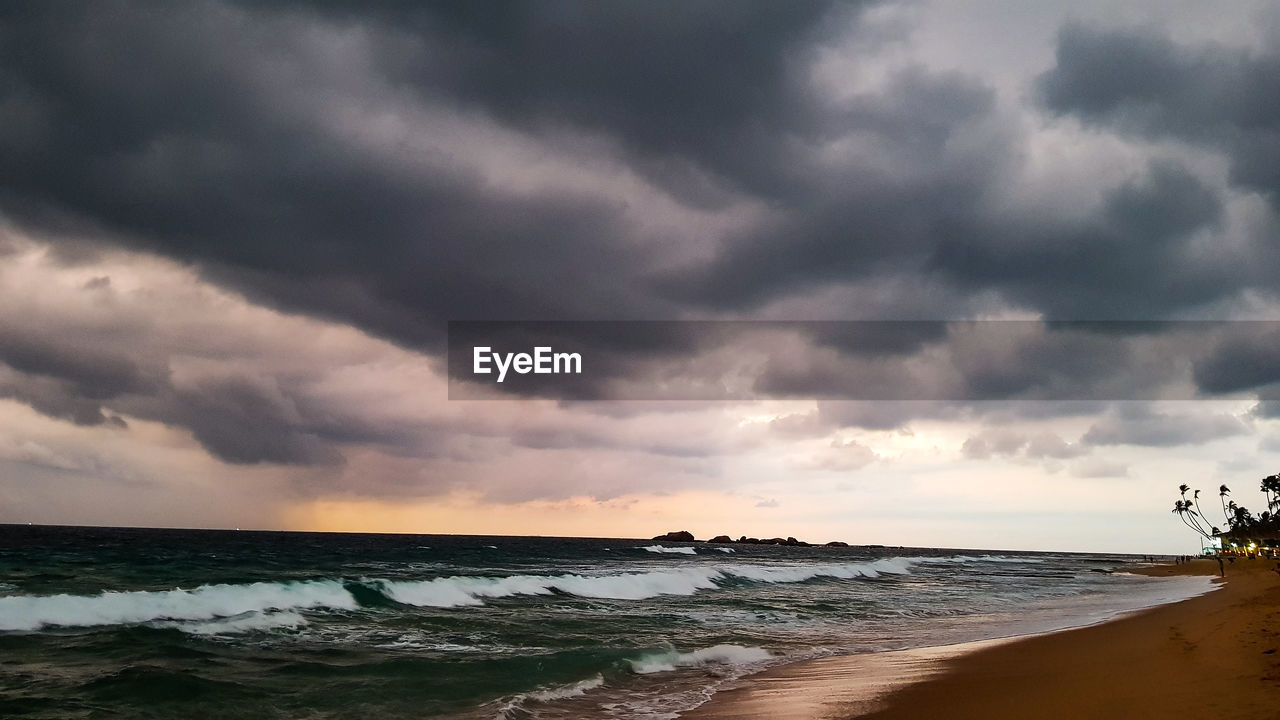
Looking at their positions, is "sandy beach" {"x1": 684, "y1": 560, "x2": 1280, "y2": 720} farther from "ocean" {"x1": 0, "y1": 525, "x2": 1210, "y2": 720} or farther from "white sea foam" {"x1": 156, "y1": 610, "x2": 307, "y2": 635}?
"white sea foam" {"x1": 156, "y1": 610, "x2": 307, "y2": 635}

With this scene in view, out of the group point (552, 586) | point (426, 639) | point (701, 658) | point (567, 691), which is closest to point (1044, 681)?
point (701, 658)

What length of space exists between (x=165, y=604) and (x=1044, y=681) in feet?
70.0

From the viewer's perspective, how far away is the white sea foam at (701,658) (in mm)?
13516

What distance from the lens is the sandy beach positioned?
854 centimetres

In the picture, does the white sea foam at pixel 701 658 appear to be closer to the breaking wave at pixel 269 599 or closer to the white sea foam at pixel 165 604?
the breaking wave at pixel 269 599

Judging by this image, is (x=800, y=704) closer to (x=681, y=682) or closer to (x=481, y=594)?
(x=681, y=682)

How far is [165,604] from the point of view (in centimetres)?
2058

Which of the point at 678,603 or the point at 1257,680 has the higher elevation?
the point at 1257,680

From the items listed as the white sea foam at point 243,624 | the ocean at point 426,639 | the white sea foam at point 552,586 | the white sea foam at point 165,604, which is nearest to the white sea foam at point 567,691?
the ocean at point 426,639

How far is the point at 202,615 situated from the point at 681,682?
14.5 metres

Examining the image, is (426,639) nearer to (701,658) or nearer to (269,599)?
(701,658)

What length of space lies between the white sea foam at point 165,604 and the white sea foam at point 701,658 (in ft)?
40.9

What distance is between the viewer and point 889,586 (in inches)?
1620

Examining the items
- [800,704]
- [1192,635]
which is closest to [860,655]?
[800,704]
